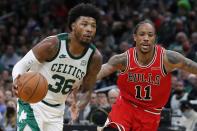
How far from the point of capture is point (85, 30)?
7477mm

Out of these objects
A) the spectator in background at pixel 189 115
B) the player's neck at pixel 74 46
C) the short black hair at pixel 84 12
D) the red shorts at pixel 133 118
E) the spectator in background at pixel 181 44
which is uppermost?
the short black hair at pixel 84 12

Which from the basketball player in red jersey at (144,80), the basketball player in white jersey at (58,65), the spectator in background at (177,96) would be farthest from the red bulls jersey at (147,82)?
the spectator in background at (177,96)

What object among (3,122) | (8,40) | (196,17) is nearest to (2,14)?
(8,40)

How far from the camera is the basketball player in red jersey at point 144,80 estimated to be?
27.4ft

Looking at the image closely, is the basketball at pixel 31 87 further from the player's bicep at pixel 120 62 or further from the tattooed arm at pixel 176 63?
the tattooed arm at pixel 176 63

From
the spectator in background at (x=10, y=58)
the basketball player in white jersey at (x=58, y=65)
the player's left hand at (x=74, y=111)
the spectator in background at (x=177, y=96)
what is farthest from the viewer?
the spectator in background at (x=10, y=58)

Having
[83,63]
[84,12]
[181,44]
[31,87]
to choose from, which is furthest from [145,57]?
[181,44]

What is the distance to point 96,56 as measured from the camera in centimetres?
778

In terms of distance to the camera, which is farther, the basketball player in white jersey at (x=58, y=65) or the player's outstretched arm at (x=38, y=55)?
the basketball player in white jersey at (x=58, y=65)

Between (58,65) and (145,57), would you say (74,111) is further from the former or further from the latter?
(145,57)

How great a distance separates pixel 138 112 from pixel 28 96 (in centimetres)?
185

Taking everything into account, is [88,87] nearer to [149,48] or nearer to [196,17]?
Result: [149,48]

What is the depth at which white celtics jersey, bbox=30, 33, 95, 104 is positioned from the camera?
7508mm

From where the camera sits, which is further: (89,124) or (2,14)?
(2,14)
